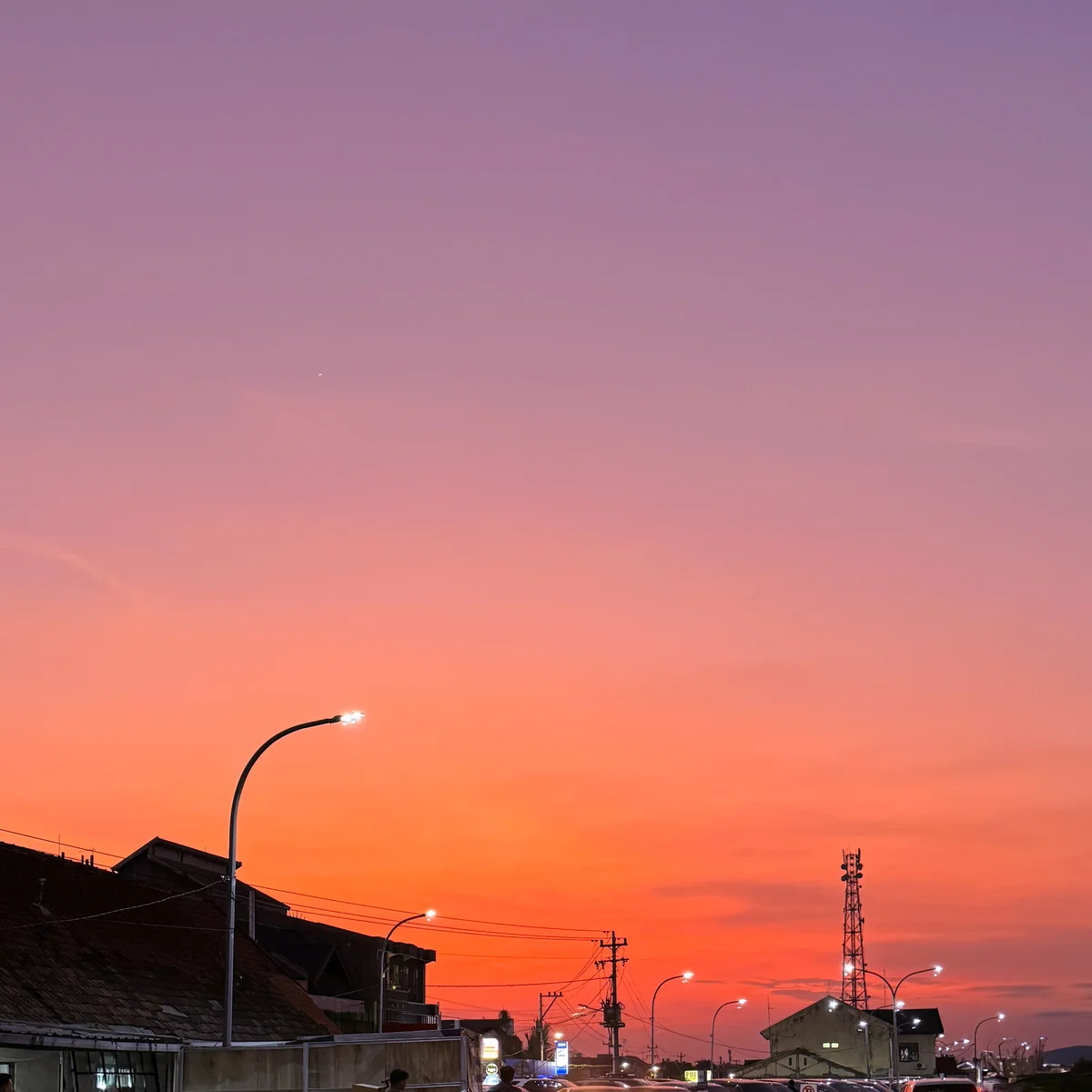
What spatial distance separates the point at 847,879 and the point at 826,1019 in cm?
1473

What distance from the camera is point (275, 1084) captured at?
28.6 meters

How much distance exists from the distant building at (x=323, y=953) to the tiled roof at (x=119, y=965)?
17.1 m

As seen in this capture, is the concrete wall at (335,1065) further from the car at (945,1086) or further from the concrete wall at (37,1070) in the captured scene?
the car at (945,1086)

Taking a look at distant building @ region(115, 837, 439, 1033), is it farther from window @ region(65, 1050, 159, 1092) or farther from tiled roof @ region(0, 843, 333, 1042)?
window @ region(65, 1050, 159, 1092)

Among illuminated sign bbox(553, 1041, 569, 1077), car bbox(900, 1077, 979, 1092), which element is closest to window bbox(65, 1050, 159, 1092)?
car bbox(900, 1077, 979, 1092)

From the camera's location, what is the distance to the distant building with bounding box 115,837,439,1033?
7119cm

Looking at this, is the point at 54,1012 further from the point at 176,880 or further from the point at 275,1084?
the point at 176,880

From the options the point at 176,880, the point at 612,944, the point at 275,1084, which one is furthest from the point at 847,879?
the point at 275,1084

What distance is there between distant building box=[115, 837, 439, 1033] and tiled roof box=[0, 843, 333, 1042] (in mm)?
17080

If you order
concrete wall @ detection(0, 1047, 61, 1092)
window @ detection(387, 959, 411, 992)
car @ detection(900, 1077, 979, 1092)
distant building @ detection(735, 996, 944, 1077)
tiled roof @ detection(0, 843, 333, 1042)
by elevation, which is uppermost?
tiled roof @ detection(0, 843, 333, 1042)

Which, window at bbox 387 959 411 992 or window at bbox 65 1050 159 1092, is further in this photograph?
window at bbox 387 959 411 992

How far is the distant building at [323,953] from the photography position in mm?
71188

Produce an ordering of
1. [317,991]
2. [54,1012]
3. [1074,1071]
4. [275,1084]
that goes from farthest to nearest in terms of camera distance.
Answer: [317,991] < [54,1012] < [275,1084] < [1074,1071]

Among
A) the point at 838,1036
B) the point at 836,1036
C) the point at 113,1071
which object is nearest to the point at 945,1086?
the point at 113,1071
